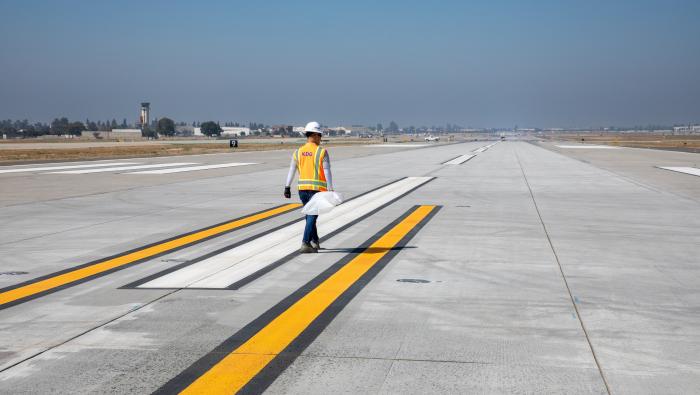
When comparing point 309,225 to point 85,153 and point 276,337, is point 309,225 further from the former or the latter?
point 85,153

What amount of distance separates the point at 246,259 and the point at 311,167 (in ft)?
5.12

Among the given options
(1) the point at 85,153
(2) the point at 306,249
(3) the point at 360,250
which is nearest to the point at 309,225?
(2) the point at 306,249

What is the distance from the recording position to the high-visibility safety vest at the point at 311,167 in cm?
998

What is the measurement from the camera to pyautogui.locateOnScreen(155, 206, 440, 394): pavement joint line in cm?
483

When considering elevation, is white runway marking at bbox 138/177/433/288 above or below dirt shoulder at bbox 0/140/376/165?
below

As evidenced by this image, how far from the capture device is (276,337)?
5871mm

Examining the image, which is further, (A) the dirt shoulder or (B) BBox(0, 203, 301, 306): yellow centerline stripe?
(A) the dirt shoulder

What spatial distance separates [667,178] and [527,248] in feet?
58.2

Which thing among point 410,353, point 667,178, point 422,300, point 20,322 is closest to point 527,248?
point 422,300

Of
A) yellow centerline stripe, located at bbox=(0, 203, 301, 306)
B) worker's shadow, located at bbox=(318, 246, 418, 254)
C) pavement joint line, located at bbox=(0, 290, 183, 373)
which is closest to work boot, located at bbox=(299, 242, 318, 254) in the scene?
worker's shadow, located at bbox=(318, 246, 418, 254)

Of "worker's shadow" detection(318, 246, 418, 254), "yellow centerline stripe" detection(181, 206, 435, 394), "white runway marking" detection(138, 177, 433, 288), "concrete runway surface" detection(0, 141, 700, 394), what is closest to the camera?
"yellow centerline stripe" detection(181, 206, 435, 394)

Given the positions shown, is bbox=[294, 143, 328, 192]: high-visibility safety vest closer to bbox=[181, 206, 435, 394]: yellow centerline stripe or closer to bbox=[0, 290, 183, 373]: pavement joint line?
bbox=[181, 206, 435, 394]: yellow centerline stripe

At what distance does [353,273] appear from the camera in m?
8.61

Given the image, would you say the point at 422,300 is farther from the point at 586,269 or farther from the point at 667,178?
the point at 667,178
